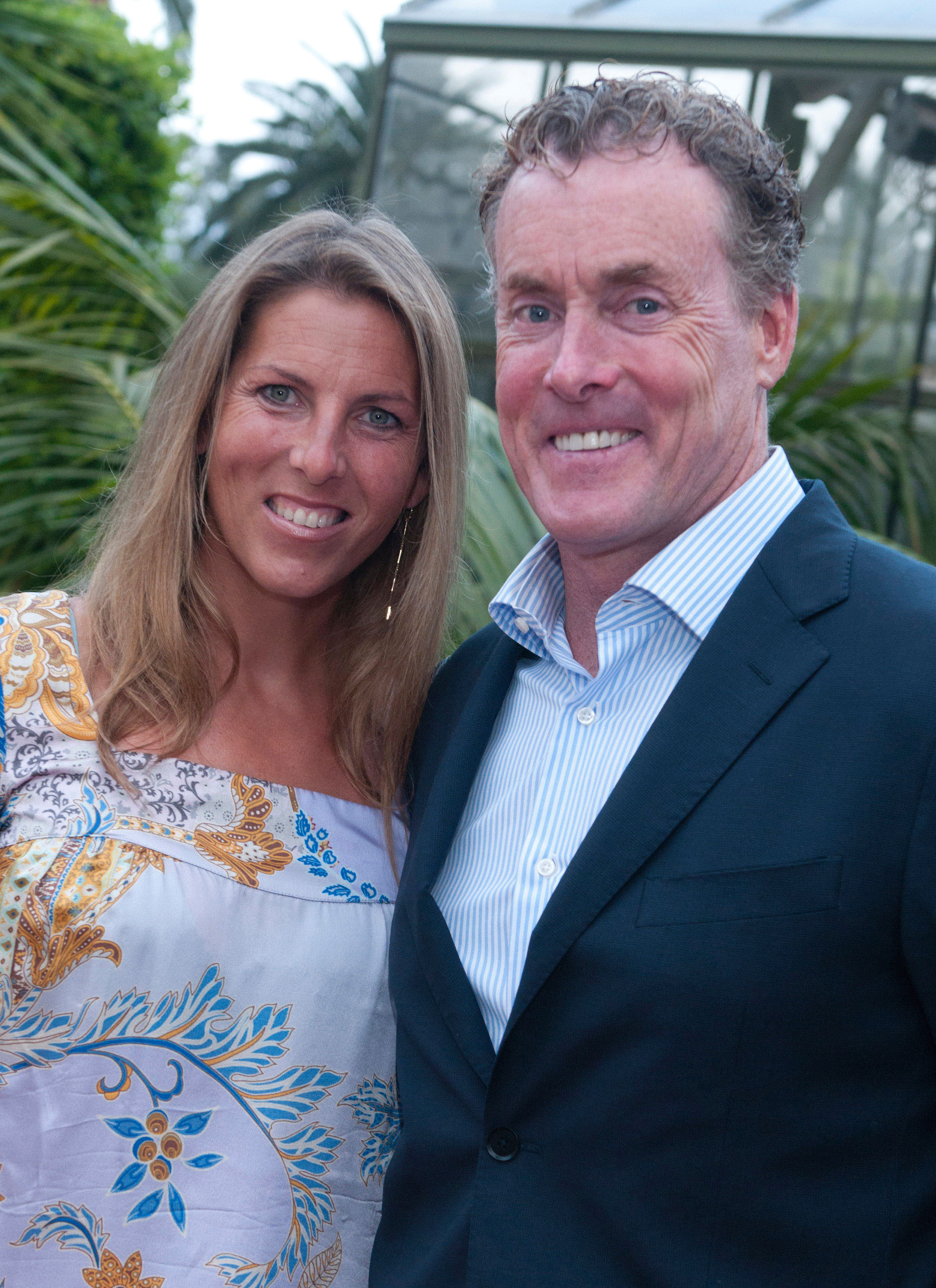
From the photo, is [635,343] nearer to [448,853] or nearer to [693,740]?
[693,740]

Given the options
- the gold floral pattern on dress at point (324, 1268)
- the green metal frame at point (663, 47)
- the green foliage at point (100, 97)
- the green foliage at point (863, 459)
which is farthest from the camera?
the green foliage at point (100, 97)

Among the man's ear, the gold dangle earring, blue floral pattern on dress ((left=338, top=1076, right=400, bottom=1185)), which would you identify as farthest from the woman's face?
blue floral pattern on dress ((left=338, top=1076, right=400, bottom=1185))

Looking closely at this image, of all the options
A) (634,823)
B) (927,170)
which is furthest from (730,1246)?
(927,170)

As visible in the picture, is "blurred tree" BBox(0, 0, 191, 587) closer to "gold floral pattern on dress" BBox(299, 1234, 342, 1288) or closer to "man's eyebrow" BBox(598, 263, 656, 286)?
"man's eyebrow" BBox(598, 263, 656, 286)

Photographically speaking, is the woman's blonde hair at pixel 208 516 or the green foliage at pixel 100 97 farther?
the green foliage at pixel 100 97

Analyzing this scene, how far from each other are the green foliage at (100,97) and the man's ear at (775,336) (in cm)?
437

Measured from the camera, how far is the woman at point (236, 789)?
6.02 feet

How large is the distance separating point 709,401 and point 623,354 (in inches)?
5.3

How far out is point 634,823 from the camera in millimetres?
1479

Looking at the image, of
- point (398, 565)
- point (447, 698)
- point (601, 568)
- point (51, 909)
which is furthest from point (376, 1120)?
point (398, 565)

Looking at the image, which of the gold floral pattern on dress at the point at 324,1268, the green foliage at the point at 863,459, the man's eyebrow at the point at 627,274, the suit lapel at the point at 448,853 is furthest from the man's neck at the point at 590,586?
the green foliage at the point at 863,459

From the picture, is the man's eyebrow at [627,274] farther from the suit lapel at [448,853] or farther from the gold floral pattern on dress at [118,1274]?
the gold floral pattern on dress at [118,1274]

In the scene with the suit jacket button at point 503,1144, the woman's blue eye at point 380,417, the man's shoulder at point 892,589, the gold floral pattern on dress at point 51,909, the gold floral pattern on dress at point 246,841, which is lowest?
the suit jacket button at point 503,1144

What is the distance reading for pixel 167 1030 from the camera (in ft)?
6.12
